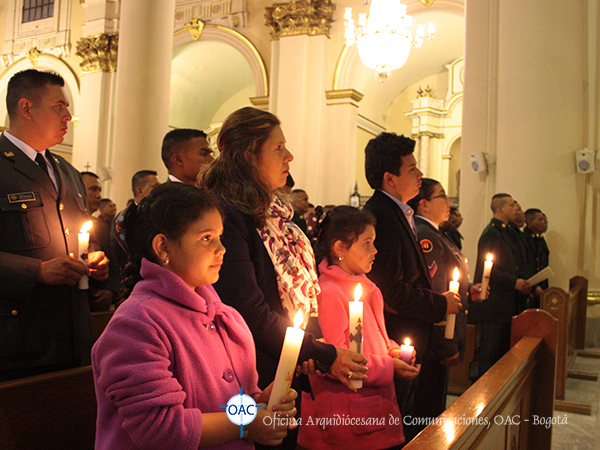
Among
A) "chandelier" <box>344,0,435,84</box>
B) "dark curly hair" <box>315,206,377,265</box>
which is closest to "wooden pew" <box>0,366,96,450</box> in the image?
"dark curly hair" <box>315,206,377,265</box>

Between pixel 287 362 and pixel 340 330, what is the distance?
103 centimetres

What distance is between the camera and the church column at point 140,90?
5.90 metres

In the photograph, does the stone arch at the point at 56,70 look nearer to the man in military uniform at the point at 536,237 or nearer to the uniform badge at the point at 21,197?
the man in military uniform at the point at 536,237

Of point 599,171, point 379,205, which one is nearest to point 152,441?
point 379,205

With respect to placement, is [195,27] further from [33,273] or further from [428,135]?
[33,273]

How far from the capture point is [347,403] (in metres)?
2.10

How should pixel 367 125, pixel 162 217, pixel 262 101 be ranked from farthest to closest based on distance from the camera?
1. pixel 367 125
2. pixel 262 101
3. pixel 162 217

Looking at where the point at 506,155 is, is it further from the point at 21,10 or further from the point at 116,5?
the point at 21,10

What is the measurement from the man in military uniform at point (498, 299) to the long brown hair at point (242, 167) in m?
3.18

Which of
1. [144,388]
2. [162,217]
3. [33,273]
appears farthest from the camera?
[33,273]

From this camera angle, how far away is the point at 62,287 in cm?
214

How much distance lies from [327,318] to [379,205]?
2.19 ft

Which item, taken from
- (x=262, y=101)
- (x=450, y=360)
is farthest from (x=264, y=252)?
(x=262, y=101)

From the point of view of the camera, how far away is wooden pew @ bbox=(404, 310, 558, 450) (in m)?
1.36
